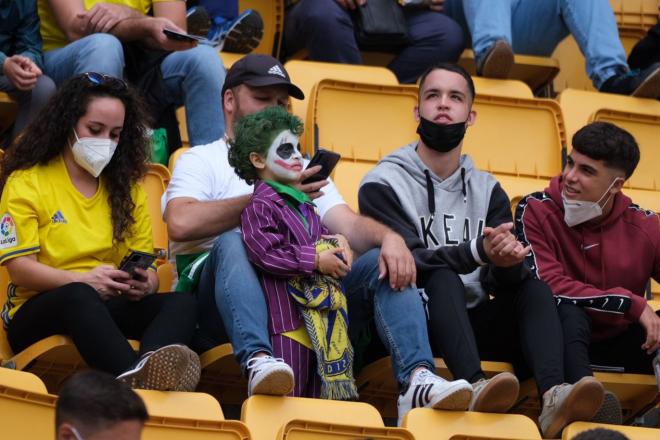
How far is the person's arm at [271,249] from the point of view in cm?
436

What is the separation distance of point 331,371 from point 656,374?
3.76ft

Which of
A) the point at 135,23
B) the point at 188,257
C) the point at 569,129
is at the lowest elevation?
the point at 188,257

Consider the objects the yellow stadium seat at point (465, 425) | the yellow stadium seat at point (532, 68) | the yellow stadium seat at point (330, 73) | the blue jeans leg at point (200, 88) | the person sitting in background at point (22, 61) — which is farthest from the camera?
the yellow stadium seat at point (532, 68)

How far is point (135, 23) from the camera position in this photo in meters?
5.85

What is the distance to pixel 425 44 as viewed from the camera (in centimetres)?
692

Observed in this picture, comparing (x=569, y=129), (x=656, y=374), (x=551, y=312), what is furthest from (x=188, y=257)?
(x=569, y=129)

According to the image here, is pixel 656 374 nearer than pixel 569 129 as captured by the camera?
Yes

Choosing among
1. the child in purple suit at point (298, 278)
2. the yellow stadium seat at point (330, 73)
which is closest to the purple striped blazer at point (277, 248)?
the child in purple suit at point (298, 278)

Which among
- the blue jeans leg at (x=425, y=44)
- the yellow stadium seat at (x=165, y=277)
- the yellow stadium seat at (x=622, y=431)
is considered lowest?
the yellow stadium seat at (x=622, y=431)

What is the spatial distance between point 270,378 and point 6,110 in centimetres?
223

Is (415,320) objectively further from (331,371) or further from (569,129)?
(569,129)

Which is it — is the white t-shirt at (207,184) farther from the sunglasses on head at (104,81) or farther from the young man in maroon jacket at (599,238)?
the young man in maroon jacket at (599,238)

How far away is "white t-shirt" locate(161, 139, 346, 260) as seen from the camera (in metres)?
4.81

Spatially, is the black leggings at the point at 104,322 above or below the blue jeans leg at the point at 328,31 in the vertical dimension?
below
